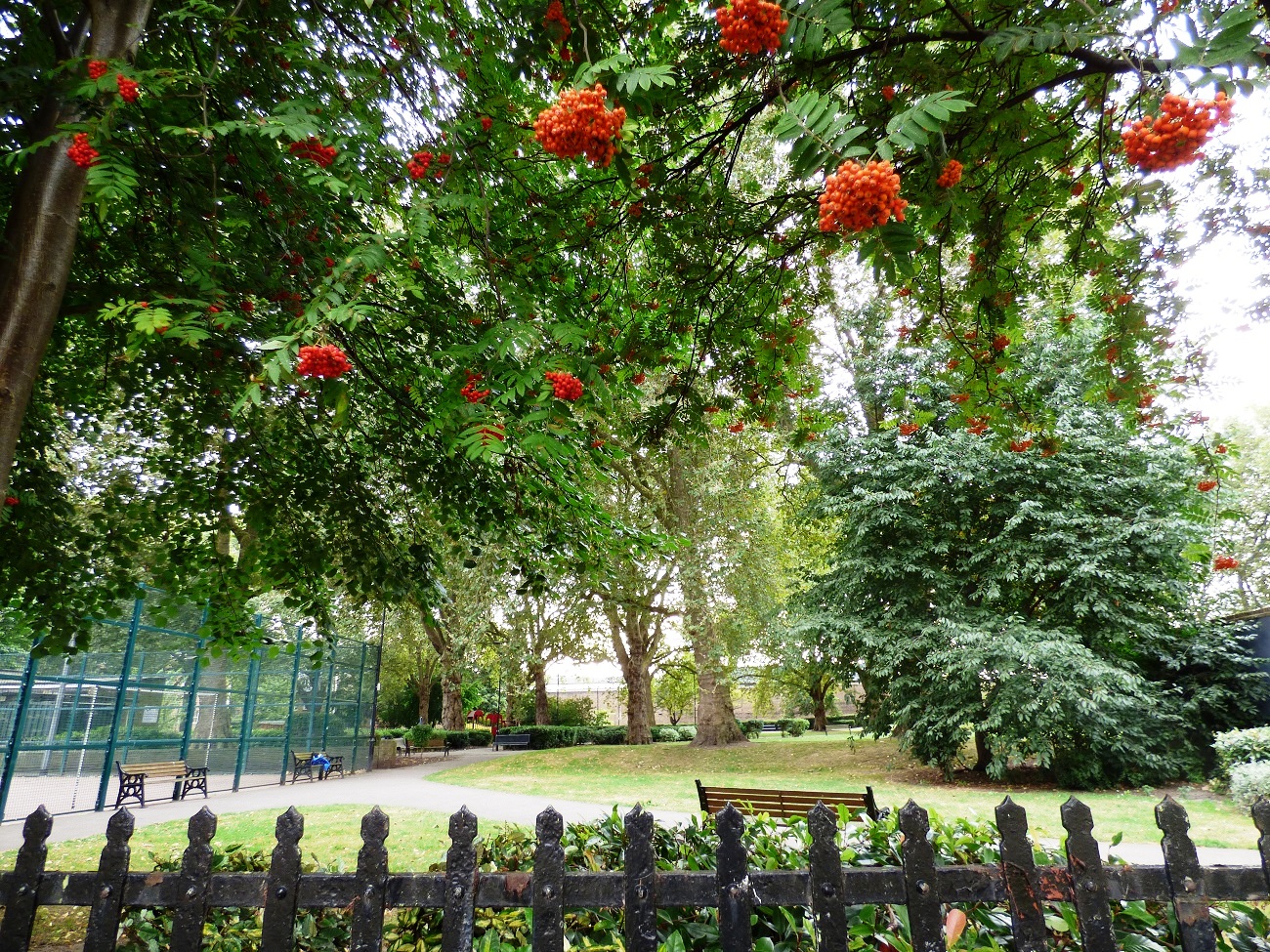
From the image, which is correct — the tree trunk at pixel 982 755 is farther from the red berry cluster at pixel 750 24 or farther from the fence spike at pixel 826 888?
the red berry cluster at pixel 750 24

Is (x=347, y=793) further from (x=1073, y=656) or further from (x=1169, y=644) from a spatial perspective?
(x=1169, y=644)

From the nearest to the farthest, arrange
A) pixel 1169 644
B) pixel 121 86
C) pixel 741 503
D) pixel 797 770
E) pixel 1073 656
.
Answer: pixel 121 86, pixel 1073 656, pixel 1169 644, pixel 797 770, pixel 741 503

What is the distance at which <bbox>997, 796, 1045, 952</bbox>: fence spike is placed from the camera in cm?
205

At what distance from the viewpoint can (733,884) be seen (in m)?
2.07

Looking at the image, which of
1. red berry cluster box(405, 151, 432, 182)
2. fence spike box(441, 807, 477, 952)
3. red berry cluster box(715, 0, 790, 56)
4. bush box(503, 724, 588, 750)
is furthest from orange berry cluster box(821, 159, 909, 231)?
bush box(503, 724, 588, 750)

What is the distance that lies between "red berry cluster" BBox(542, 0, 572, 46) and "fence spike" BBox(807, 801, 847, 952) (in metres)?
3.08

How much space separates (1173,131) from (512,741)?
2936cm

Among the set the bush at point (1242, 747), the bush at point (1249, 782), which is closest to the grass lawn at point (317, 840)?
the bush at point (1249, 782)

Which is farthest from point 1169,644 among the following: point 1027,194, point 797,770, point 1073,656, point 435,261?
point 435,261

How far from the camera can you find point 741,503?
17047 mm

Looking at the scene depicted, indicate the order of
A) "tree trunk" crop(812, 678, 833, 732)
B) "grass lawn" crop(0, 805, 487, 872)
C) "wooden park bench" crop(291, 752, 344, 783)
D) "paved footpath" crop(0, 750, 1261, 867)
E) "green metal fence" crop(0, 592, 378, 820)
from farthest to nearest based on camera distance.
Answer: "tree trunk" crop(812, 678, 833, 732) < "wooden park bench" crop(291, 752, 344, 783) < "green metal fence" crop(0, 592, 378, 820) < "paved footpath" crop(0, 750, 1261, 867) < "grass lawn" crop(0, 805, 487, 872)

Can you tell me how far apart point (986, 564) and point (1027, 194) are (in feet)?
35.7

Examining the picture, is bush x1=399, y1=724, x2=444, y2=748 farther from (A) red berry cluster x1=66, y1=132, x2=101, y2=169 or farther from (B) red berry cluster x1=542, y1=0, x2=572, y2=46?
(B) red berry cluster x1=542, y1=0, x2=572, y2=46

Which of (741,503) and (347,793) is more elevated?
(741,503)
